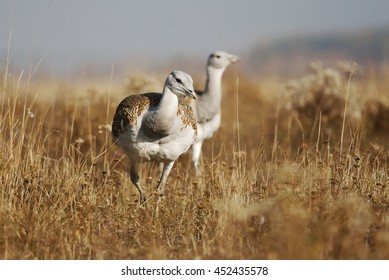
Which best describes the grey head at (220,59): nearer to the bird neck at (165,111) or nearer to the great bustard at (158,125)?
the great bustard at (158,125)

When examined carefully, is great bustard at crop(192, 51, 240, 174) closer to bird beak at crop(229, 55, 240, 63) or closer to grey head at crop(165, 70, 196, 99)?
bird beak at crop(229, 55, 240, 63)

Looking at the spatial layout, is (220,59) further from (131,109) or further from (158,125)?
(158,125)

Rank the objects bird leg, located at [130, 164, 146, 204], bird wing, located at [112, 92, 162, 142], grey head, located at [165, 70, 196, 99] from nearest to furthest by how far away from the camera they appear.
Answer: grey head, located at [165, 70, 196, 99]
bird wing, located at [112, 92, 162, 142]
bird leg, located at [130, 164, 146, 204]

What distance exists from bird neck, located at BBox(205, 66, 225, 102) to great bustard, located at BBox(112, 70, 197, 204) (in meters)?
2.86

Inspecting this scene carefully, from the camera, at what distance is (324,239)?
4.80m

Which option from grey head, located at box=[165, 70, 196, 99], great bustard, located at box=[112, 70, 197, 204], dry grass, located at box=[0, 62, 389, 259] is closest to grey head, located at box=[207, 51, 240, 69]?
dry grass, located at box=[0, 62, 389, 259]

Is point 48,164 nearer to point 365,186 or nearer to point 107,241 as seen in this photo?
point 107,241

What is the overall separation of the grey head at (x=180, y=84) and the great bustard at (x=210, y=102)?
226 cm

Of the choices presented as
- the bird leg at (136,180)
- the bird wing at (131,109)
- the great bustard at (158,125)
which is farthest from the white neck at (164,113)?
the bird leg at (136,180)

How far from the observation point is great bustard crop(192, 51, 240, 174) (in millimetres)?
8523

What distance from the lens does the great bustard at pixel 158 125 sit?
602cm

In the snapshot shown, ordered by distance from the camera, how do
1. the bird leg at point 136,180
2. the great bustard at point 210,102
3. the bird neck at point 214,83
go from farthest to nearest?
the bird neck at point 214,83
the great bustard at point 210,102
the bird leg at point 136,180

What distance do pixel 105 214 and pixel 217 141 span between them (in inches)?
182
